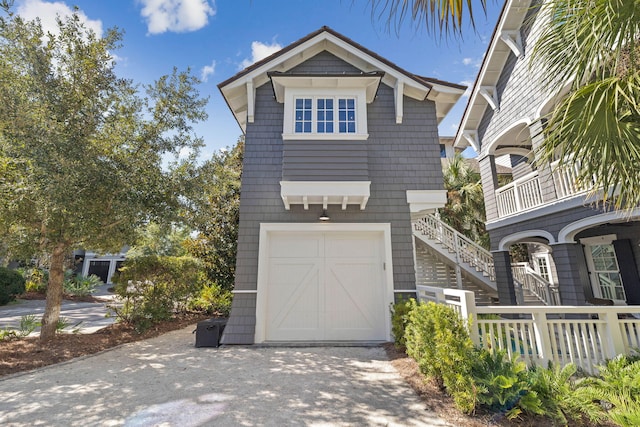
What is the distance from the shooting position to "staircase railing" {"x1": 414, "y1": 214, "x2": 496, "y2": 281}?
1023 cm

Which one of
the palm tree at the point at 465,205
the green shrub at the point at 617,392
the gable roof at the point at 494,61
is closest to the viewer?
the green shrub at the point at 617,392

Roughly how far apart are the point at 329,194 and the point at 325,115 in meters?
2.07

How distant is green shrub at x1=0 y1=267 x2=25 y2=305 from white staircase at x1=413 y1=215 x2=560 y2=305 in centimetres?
1724

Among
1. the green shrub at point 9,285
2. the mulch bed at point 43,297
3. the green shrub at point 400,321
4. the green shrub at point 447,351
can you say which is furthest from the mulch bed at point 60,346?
the mulch bed at point 43,297

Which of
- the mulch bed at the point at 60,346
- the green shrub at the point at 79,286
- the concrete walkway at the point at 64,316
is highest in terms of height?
the green shrub at the point at 79,286

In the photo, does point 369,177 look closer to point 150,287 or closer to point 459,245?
point 459,245

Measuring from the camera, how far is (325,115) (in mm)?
6871

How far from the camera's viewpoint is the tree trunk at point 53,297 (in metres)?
6.07

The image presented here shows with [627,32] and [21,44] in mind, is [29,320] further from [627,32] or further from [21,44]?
[627,32]

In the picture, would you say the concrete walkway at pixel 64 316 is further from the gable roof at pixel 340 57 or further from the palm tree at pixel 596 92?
the palm tree at pixel 596 92

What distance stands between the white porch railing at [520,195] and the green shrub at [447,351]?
5.70 m

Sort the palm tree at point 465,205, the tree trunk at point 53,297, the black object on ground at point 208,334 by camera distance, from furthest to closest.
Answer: the palm tree at point 465,205, the tree trunk at point 53,297, the black object on ground at point 208,334

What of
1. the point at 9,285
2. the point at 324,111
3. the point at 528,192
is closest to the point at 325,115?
the point at 324,111

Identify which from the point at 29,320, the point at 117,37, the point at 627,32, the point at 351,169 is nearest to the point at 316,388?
the point at 351,169
